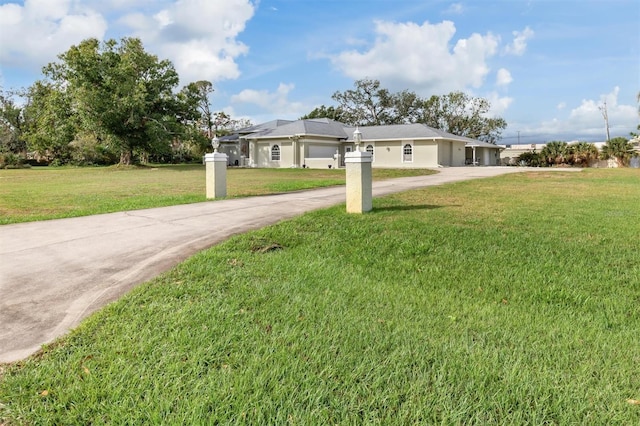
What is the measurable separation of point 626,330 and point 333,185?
14.0m

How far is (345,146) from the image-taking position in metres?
40.5

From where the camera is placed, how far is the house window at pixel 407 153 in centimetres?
3675

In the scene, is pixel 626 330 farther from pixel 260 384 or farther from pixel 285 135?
pixel 285 135

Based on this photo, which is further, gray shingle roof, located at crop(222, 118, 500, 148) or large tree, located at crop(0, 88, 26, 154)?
large tree, located at crop(0, 88, 26, 154)

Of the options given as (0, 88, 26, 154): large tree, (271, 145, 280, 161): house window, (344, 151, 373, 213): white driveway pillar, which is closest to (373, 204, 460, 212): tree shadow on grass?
(344, 151, 373, 213): white driveway pillar

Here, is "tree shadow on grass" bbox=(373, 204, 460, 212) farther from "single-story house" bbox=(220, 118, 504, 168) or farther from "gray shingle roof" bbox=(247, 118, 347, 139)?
"gray shingle roof" bbox=(247, 118, 347, 139)

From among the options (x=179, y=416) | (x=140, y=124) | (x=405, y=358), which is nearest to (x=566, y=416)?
(x=405, y=358)

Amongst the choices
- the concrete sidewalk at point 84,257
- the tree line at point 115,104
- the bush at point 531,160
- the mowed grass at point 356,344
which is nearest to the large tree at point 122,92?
the tree line at point 115,104

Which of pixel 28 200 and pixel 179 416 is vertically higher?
pixel 28 200

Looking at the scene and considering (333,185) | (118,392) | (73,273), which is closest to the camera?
(118,392)

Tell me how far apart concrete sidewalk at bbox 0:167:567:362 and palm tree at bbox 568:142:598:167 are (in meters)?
40.7

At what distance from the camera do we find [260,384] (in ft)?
8.45

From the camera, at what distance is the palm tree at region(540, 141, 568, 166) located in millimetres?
40844

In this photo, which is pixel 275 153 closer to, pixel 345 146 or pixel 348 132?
pixel 345 146
